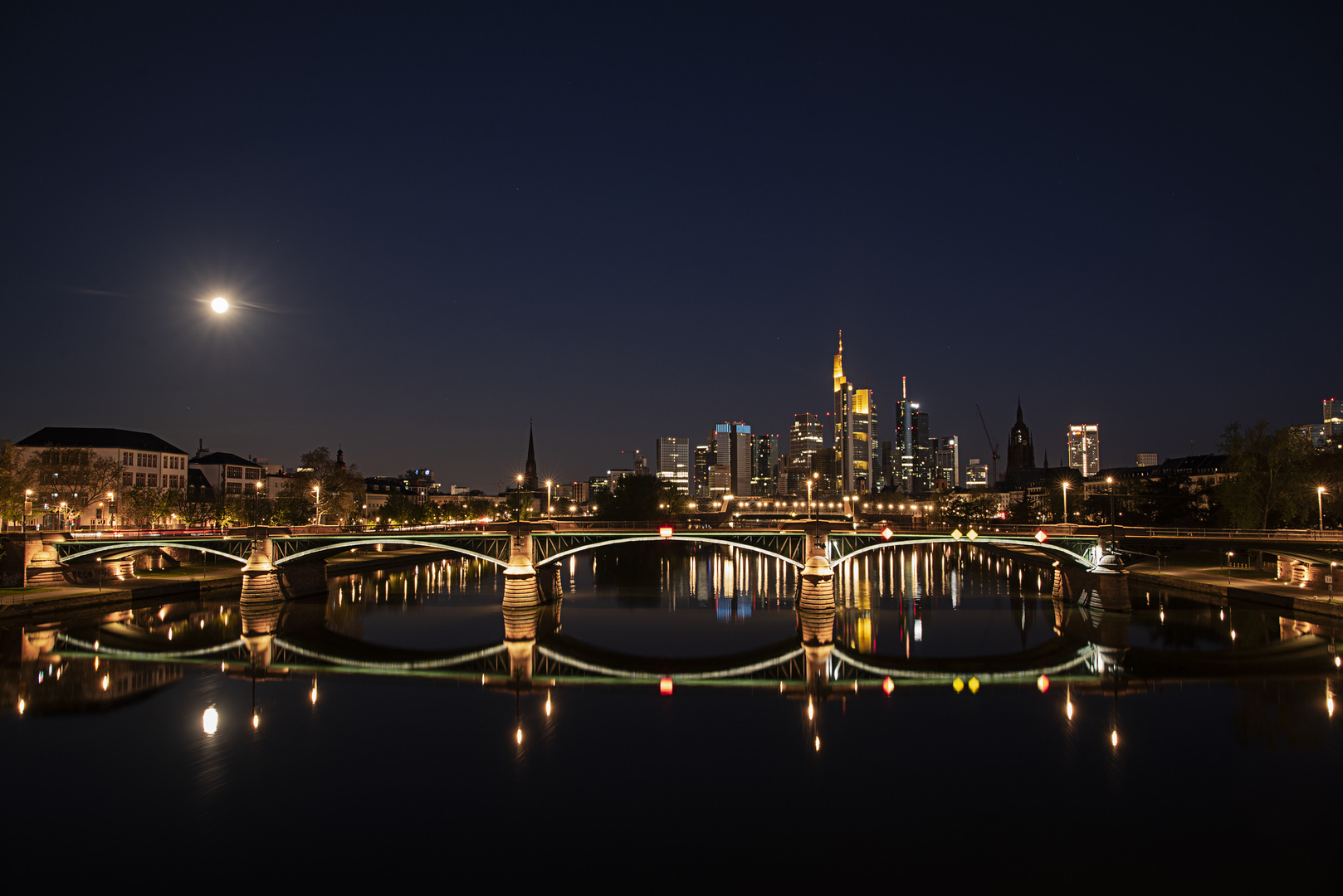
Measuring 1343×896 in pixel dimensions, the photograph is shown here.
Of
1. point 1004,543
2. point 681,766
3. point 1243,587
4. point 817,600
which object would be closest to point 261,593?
point 817,600

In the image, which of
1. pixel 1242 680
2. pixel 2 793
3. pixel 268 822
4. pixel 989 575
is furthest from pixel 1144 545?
pixel 2 793

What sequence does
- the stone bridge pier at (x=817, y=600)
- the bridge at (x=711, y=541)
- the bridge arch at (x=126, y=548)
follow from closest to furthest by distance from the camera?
the stone bridge pier at (x=817, y=600), the bridge at (x=711, y=541), the bridge arch at (x=126, y=548)

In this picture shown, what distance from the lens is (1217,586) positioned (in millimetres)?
60500

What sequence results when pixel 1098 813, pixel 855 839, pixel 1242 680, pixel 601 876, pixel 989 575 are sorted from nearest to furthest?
pixel 601 876
pixel 855 839
pixel 1098 813
pixel 1242 680
pixel 989 575

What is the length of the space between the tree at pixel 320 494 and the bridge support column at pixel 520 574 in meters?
50.2

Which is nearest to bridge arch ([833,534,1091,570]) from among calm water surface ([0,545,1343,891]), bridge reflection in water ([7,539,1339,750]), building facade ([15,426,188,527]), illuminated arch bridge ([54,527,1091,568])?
illuminated arch bridge ([54,527,1091,568])

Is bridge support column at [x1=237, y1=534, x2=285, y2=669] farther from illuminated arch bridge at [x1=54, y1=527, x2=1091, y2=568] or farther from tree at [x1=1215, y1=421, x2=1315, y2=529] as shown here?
tree at [x1=1215, y1=421, x2=1315, y2=529]

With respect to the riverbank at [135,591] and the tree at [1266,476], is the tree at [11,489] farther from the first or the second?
the tree at [1266,476]

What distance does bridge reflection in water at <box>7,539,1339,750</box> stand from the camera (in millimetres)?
36562

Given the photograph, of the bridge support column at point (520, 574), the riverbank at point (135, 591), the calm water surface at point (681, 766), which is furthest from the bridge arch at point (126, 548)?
the bridge support column at point (520, 574)

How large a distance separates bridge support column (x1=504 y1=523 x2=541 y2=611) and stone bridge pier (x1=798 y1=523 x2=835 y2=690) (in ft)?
65.9

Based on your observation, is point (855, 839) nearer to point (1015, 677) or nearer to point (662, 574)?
point (1015, 677)

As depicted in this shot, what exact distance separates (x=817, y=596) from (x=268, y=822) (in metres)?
38.5

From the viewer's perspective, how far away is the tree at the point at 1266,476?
73000 millimetres
